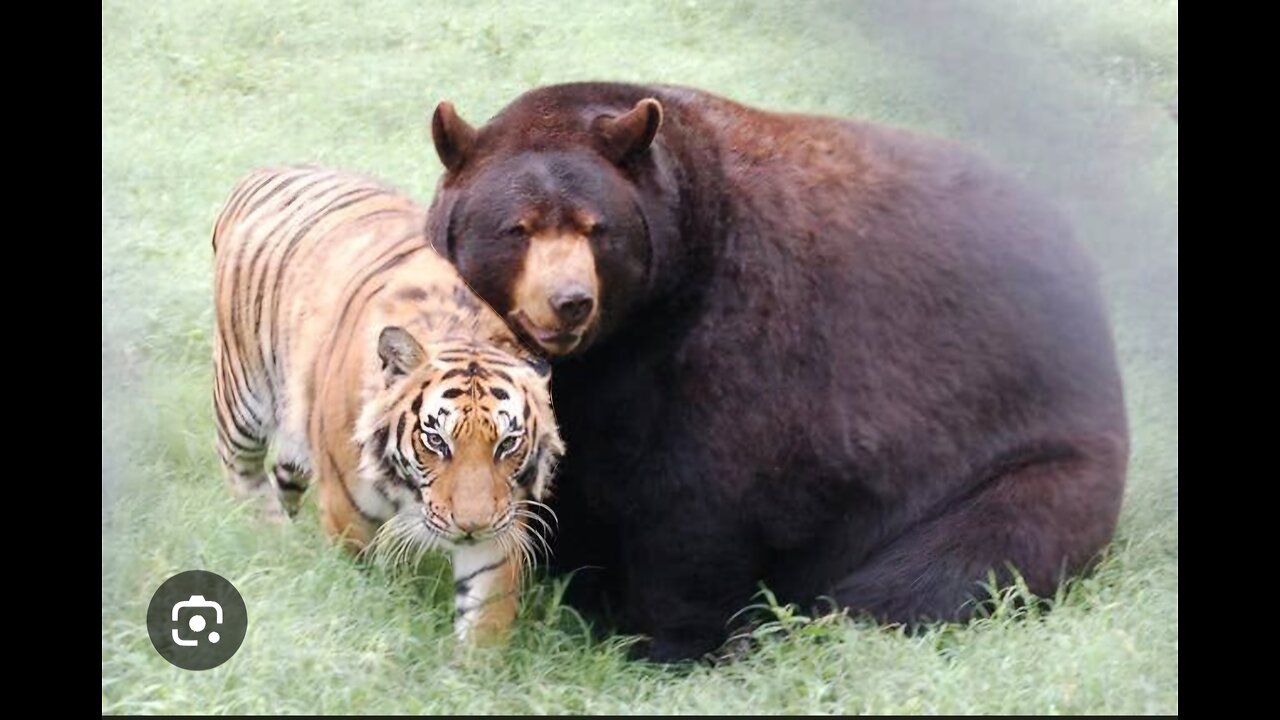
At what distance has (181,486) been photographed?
449 centimetres

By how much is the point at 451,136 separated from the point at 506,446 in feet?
2.58

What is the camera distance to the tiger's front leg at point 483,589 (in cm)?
400

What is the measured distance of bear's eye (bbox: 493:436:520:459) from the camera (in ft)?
12.6

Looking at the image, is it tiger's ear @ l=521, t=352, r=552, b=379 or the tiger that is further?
tiger's ear @ l=521, t=352, r=552, b=379

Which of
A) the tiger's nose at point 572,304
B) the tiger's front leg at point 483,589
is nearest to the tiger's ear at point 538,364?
the tiger's nose at point 572,304

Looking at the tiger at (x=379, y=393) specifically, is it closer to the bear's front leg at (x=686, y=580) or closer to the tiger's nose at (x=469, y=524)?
the tiger's nose at (x=469, y=524)

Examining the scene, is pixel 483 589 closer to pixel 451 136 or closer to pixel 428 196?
pixel 451 136

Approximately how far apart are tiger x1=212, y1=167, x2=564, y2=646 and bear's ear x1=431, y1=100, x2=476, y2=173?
9.6 inches

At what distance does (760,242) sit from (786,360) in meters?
0.29

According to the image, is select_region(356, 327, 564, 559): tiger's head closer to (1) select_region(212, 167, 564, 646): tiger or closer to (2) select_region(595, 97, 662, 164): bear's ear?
(1) select_region(212, 167, 564, 646): tiger

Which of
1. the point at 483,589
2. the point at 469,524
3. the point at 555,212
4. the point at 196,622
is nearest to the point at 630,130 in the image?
the point at 555,212

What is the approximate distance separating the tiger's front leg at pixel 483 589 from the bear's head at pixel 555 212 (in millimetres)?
479

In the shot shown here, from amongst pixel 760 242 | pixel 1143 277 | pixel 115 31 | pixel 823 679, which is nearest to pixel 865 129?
pixel 760 242

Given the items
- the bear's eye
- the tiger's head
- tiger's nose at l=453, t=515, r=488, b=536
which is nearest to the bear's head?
the tiger's head
